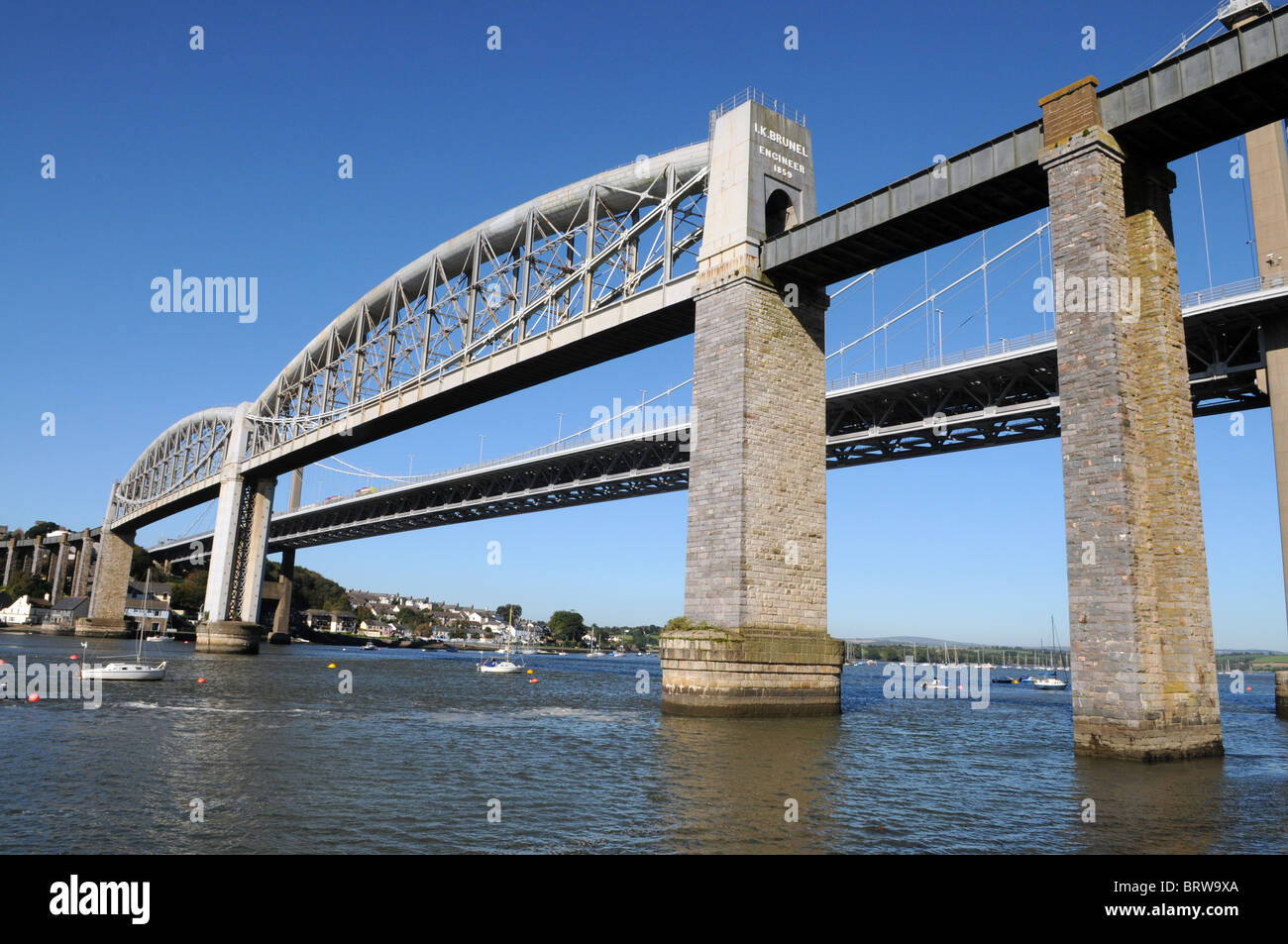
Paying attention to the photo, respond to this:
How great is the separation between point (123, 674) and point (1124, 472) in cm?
4454

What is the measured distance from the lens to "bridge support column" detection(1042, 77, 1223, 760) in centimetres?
2030

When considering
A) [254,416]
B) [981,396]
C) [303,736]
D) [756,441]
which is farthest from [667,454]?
[303,736]

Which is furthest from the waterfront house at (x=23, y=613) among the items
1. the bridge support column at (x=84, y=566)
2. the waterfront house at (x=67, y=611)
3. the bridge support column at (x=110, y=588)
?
the bridge support column at (x=110, y=588)

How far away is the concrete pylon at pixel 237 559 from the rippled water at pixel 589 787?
50239mm

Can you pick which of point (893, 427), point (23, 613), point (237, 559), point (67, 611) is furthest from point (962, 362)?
point (23, 613)

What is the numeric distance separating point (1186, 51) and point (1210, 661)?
50.0 feet

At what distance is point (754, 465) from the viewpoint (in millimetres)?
30500

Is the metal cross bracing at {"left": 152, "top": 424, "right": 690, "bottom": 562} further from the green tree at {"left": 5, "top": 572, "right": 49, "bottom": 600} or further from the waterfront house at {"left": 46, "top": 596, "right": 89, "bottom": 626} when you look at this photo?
the green tree at {"left": 5, "top": 572, "right": 49, "bottom": 600}

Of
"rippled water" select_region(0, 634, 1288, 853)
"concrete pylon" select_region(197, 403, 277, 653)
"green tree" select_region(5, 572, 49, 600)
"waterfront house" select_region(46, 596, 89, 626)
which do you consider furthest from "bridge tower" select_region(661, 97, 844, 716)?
"green tree" select_region(5, 572, 49, 600)

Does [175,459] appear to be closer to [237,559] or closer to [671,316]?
[237,559]

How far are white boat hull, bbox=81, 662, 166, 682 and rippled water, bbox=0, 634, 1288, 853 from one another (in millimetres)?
12103

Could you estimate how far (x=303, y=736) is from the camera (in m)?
24.2

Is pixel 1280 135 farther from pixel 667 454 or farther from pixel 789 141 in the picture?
pixel 667 454

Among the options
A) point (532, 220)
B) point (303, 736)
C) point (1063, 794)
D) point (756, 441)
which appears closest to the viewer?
point (1063, 794)
